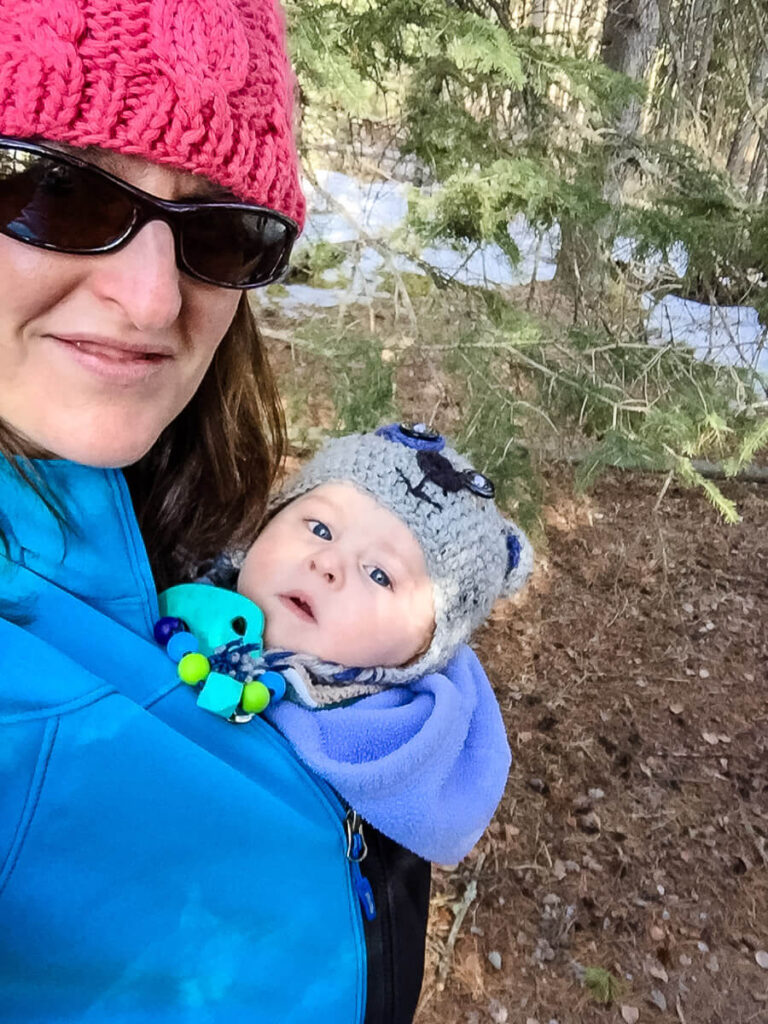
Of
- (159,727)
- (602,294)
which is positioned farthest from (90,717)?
(602,294)

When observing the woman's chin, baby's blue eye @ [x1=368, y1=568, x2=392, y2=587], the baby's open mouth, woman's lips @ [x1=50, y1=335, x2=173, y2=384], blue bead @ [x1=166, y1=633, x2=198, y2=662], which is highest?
woman's lips @ [x1=50, y1=335, x2=173, y2=384]

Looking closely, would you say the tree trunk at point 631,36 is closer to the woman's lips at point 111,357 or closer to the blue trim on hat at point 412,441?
the blue trim on hat at point 412,441

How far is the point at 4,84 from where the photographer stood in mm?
887

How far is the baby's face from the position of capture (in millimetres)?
1477

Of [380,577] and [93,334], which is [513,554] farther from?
[93,334]

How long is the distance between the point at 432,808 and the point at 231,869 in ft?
1.42

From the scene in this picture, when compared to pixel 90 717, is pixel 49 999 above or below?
below

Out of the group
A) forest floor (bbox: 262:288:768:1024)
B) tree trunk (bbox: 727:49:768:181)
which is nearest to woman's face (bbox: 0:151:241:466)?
forest floor (bbox: 262:288:768:1024)

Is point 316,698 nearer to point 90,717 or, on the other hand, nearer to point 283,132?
point 90,717

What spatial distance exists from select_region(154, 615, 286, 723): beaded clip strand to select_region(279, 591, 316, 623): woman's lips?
12 centimetres

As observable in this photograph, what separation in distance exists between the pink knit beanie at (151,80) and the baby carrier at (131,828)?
45cm

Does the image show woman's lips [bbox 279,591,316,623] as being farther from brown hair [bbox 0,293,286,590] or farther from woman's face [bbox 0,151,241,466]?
woman's face [bbox 0,151,241,466]

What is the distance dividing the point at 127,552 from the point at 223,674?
0.24 meters

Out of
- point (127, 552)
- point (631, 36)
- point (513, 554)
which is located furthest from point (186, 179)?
point (631, 36)
